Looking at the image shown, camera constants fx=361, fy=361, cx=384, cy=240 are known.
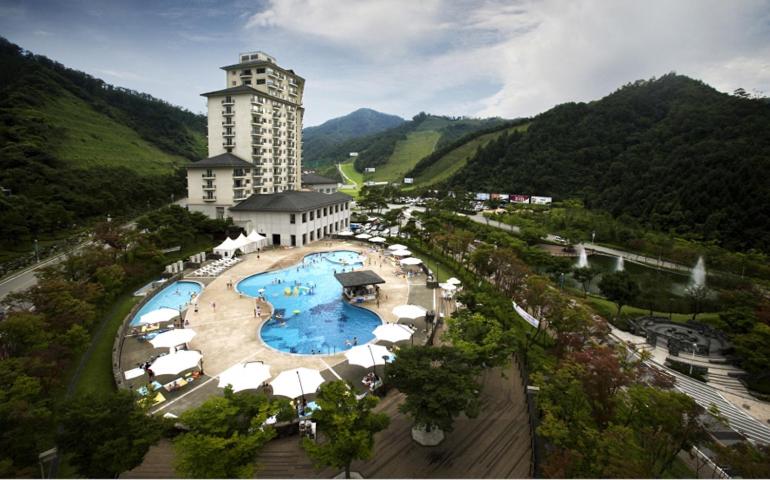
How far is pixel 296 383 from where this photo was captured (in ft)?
52.0

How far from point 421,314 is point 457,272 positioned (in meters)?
14.9

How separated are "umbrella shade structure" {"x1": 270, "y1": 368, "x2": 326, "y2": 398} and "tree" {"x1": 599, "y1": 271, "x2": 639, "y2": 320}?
1026 inches

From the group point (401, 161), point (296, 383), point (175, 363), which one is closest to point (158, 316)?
point (175, 363)

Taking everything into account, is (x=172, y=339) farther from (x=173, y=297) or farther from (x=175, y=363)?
(x=173, y=297)

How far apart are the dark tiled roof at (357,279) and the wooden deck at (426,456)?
15.0m

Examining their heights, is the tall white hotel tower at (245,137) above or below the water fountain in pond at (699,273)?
above

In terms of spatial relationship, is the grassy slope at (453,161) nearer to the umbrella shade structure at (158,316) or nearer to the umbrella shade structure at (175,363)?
the umbrella shade structure at (158,316)

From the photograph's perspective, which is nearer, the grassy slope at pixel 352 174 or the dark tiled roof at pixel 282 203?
the dark tiled roof at pixel 282 203

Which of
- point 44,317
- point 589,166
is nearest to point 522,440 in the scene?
point 44,317

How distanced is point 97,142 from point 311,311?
8557 cm

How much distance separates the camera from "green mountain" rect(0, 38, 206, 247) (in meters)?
45.9

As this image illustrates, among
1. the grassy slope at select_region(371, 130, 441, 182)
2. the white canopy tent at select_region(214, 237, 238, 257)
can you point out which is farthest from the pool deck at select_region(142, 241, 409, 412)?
the grassy slope at select_region(371, 130, 441, 182)

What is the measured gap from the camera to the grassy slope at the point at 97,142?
7394 centimetres

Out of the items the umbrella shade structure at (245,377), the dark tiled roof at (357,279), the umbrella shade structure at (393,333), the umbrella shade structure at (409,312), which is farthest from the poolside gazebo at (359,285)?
the umbrella shade structure at (245,377)
